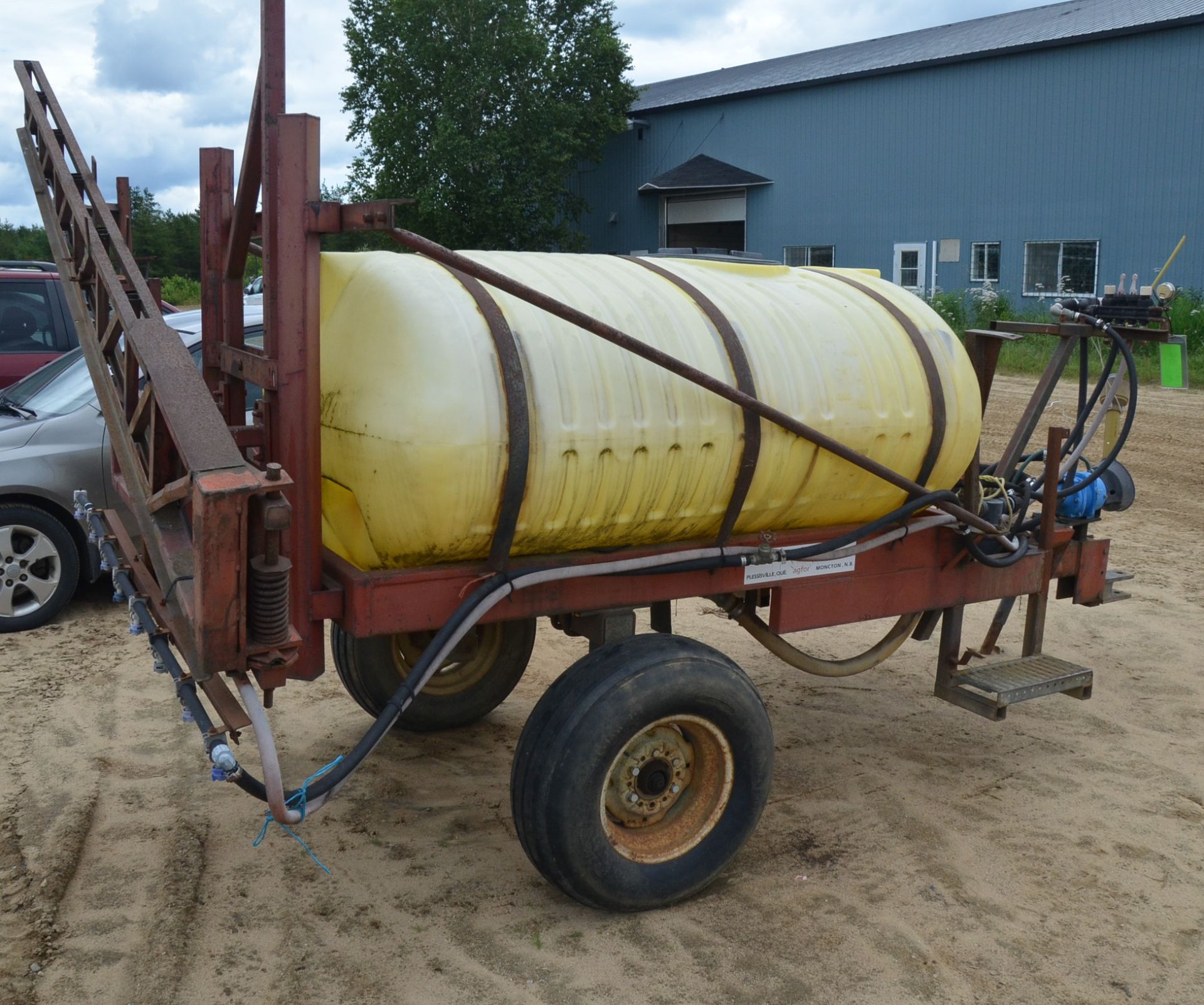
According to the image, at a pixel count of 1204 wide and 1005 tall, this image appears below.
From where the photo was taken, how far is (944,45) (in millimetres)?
25594

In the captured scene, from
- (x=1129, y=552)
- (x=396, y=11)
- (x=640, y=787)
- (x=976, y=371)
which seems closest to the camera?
(x=640, y=787)

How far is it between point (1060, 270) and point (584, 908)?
71.7ft

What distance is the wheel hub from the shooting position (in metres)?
3.66

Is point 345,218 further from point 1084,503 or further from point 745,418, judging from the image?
point 1084,503

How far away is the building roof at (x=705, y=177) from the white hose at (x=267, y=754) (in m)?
26.6

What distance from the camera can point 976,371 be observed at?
4.82 meters

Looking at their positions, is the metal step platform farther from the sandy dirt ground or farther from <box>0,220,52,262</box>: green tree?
<box>0,220,52,262</box>: green tree

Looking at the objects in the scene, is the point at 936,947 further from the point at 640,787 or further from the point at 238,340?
the point at 238,340

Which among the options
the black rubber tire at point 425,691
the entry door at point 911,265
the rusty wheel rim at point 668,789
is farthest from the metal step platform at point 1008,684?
the entry door at point 911,265

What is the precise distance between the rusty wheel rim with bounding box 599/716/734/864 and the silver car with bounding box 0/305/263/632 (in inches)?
144

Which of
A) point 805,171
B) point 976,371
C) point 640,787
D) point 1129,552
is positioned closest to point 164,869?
point 640,787

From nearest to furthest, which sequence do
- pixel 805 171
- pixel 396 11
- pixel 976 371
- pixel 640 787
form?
pixel 640 787
pixel 976 371
pixel 805 171
pixel 396 11

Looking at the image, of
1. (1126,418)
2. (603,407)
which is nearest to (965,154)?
(1126,418)

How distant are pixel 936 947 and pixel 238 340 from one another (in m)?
2.99
